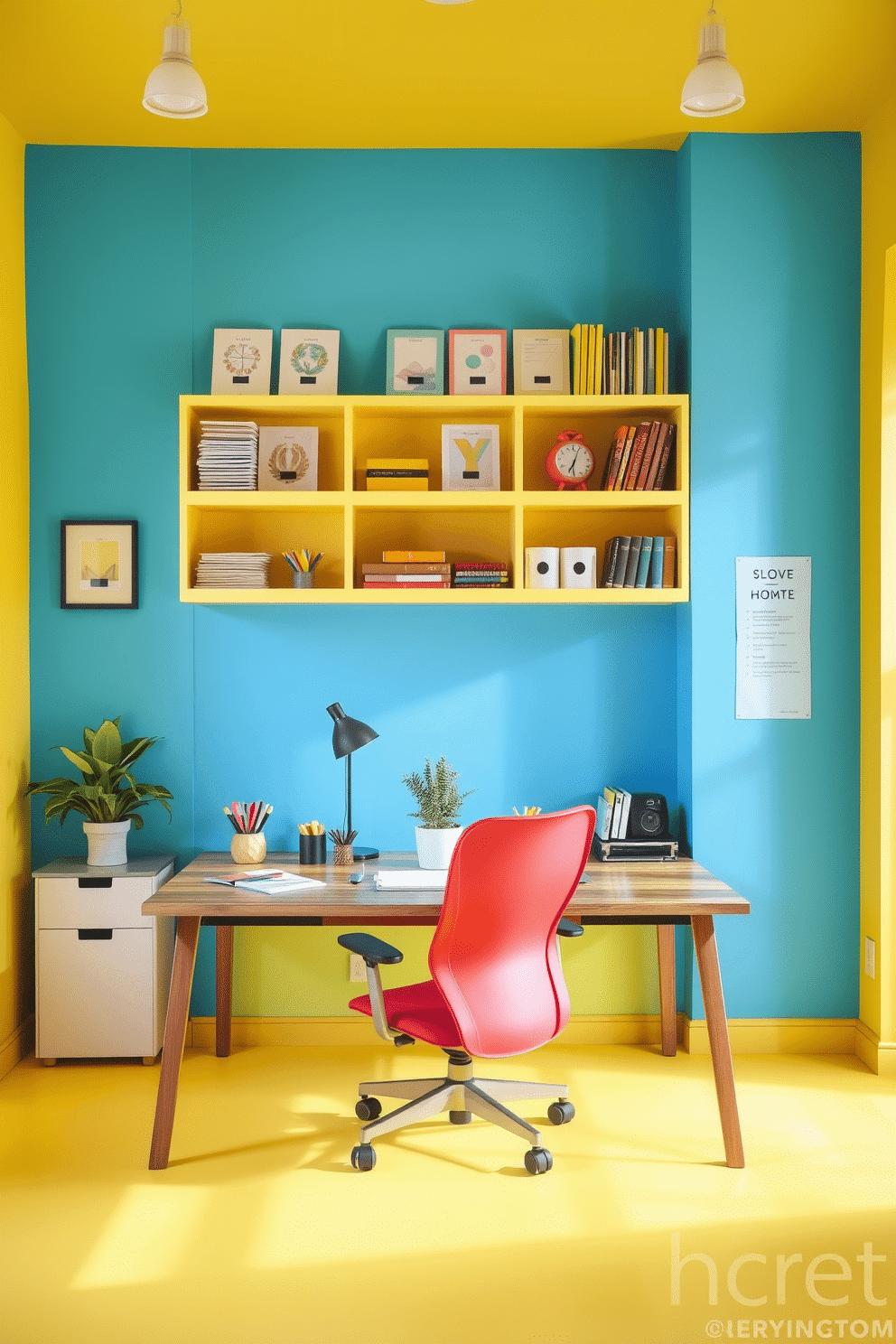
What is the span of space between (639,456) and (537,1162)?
88.7 inches

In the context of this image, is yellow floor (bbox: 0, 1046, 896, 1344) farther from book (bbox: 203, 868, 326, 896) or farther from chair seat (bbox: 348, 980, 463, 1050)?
book (bbox: 203, 868, 326, 896)

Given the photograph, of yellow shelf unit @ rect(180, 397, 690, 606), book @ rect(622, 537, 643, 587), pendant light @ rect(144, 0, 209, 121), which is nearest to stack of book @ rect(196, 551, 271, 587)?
yellow shelf unit @ rect(180, 397, 690, 606)

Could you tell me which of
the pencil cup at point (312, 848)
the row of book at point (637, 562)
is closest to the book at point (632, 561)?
the row of book at point (637, 562)

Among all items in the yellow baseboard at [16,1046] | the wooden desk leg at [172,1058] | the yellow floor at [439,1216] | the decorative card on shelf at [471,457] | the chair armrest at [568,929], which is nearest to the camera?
the yellow floor at [439,1216]

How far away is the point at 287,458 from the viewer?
12.1 feet

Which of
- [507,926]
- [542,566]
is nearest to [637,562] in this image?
[542,566]

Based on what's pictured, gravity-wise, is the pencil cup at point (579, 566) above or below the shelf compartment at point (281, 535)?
below

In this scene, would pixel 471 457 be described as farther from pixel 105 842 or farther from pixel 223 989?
pixel 223 989

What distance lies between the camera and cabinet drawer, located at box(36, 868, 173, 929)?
11.4 ft

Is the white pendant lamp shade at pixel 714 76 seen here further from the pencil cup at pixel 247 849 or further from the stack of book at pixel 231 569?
the pencil cup at pixel 247 849

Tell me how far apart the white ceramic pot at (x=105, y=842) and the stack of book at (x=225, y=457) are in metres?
1.21

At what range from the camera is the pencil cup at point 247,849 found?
11.5 ft

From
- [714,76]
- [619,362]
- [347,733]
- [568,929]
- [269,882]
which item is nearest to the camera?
[714,76]

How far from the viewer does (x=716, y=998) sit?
2.87 m
